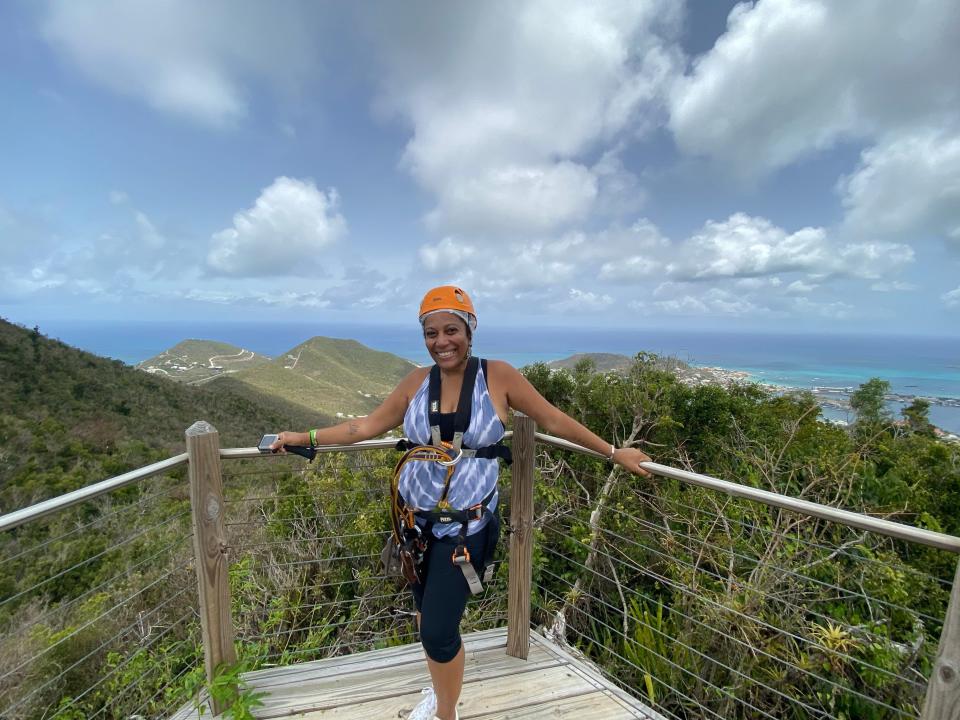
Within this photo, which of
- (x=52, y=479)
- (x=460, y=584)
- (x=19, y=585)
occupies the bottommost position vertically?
(x=19, y=585)

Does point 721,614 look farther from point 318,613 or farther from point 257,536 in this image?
point 257,536

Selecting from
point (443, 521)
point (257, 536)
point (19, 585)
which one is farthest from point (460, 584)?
point (19, 585)

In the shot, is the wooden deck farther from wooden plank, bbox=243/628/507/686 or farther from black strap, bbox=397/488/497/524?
black strap, bbox=397/488/497/524

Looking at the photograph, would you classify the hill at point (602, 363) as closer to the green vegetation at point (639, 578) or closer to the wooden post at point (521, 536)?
the green vegetation at point (639, 578)

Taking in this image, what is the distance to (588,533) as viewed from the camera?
4.39m

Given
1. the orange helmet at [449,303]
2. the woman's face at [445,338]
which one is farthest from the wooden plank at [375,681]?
the orange helmet at [449,303]

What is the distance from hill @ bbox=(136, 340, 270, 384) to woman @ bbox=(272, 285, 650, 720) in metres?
84.9

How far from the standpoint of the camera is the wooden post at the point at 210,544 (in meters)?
1.98

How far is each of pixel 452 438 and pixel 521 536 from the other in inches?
38.4

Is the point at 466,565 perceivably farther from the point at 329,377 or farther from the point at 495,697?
the point at 329,377

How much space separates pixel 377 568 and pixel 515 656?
194 cm

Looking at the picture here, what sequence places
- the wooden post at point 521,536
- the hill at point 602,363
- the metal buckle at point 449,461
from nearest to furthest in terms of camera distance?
the metal buckle at point 449,461 → the wooden post at point 521,536 → the hill at point 602,363

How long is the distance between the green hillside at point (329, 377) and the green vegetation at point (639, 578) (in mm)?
39233

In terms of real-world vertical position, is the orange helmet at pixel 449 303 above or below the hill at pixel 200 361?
below
